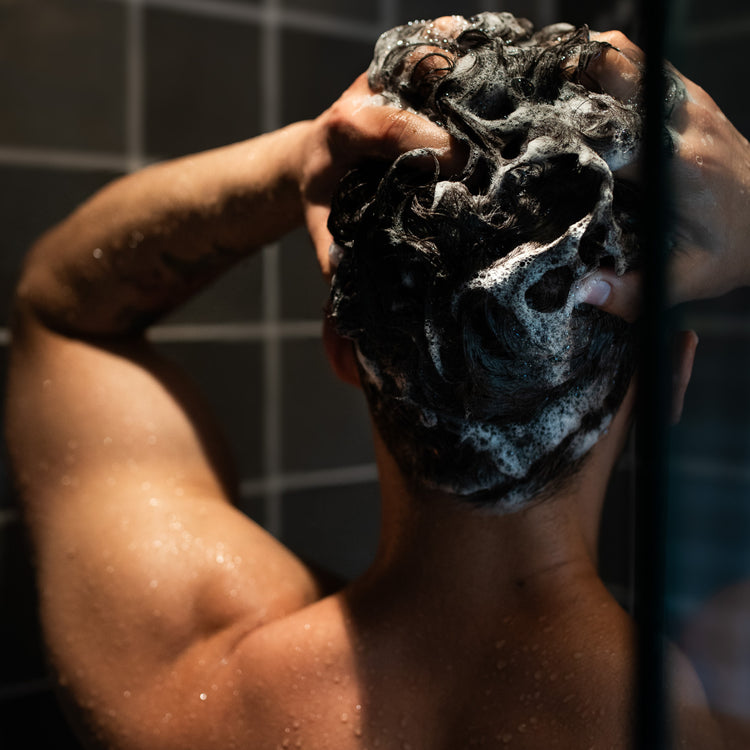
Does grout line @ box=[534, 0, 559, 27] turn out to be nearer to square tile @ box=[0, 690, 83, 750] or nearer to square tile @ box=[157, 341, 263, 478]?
square tile @ box=[157, 341, 263, 478]

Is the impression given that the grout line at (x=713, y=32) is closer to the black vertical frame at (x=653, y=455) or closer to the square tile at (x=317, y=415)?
the black vertical frame at (x=653, y=455)

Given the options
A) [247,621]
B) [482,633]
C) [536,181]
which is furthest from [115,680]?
[536,181]

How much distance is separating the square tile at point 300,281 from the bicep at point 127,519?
0.77 feet

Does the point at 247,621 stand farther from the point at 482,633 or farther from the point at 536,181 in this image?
the point at 536,181

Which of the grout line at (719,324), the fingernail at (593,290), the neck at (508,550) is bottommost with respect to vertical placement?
the neck at (508,550)

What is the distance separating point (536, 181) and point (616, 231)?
0.06 meters

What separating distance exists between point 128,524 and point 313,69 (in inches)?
25.2

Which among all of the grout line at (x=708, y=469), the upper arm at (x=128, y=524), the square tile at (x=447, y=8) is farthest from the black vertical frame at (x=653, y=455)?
the square tile at (x=447, y=8)

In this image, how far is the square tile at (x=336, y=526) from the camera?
106 centimetres

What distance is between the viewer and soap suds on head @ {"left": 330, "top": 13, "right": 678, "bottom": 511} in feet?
1.66

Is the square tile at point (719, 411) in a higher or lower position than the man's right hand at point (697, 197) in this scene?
lower

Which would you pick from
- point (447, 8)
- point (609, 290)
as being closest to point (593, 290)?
point (609, 290)

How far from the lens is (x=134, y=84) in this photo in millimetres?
1041

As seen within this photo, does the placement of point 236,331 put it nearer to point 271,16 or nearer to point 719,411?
point 271,16
